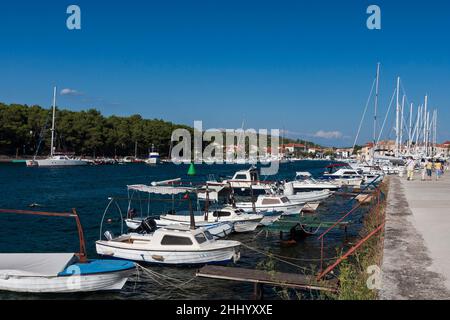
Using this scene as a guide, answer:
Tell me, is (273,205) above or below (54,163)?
below

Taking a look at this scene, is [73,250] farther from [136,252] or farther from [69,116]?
[69,116]

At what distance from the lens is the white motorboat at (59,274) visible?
16.3 m

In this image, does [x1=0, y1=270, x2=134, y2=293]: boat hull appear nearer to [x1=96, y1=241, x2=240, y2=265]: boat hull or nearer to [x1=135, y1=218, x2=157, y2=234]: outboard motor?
[x1=96, y1=241, x2=240, y2=265]: boat hull

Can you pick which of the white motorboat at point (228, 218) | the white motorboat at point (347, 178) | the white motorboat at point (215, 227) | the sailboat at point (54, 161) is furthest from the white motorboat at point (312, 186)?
the sailboat at point (54, 161)

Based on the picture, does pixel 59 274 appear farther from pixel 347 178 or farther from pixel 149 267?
pixel 347 178

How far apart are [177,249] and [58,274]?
5606 millimetres

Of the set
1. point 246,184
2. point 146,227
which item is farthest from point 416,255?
point 246,184

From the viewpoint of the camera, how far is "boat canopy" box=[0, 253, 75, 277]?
16438mm

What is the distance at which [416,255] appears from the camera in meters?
10.8

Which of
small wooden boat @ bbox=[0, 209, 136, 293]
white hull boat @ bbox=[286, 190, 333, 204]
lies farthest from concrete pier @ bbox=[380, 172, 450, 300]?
white hull boat @ bbox=[286, 190, 333, 204]

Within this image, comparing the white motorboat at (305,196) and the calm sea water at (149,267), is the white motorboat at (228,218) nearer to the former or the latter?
the calm sea water at (149,267)

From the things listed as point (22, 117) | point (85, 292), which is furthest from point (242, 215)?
point (22, 117)

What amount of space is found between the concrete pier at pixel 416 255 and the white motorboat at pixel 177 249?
7.76 metres
